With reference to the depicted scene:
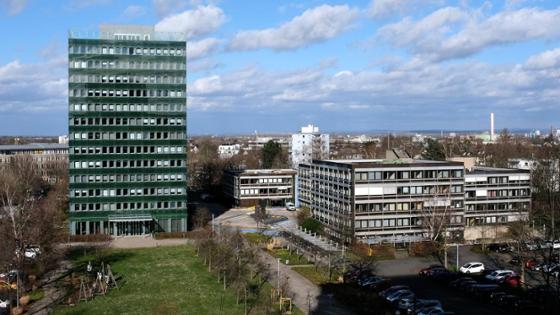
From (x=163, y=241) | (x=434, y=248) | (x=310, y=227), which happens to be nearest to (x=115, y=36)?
(x=163, y=241)

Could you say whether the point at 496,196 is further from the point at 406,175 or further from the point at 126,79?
the point at 126,79

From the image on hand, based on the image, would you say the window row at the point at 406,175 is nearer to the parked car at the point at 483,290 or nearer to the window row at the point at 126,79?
the parked car at the point at 483,290

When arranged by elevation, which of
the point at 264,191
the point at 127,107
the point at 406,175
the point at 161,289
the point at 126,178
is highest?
the point at 127,107

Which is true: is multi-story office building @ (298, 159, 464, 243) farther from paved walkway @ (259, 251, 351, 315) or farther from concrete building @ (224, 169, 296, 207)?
concrete building @ (224, 169, 296, 207)

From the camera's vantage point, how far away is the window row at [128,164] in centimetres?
7160

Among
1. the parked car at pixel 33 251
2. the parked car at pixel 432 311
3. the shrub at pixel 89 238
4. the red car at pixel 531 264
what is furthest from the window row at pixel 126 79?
the parked car at pixel 432 311

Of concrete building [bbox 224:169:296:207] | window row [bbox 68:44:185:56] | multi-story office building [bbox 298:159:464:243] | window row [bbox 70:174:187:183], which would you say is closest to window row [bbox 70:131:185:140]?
window row [bbox 70:174:187:183]

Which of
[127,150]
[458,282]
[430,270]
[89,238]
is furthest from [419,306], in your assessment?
[127,150]

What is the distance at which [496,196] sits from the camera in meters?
66.6

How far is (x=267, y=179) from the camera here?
321ft

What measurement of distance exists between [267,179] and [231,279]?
52770mm

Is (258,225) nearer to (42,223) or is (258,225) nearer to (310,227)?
(310,227)

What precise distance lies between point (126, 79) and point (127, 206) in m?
15.6

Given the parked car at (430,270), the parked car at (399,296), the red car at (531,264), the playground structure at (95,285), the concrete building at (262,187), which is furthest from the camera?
the concrete building at (262,187)
